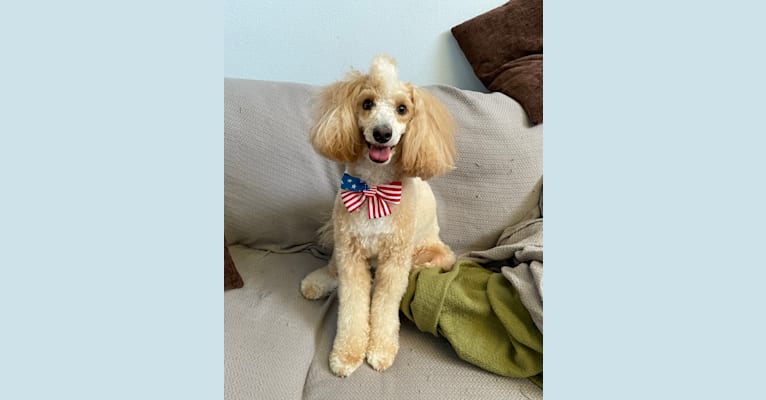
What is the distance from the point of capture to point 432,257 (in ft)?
3.39

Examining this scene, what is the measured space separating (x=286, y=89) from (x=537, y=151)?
2.33 ft

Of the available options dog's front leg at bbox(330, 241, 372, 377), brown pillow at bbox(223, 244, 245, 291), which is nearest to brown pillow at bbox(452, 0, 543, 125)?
dog's front leg at bbox(330, 241, 372, 377)

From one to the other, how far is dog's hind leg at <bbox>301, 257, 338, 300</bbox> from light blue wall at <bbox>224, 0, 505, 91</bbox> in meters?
0.58

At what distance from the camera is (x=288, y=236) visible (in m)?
1.20

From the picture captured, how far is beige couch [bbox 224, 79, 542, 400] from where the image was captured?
38.2 inches

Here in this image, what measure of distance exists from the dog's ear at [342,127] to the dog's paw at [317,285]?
0.35 meters

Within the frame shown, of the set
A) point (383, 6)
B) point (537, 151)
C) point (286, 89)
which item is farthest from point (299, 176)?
point (537, 151)

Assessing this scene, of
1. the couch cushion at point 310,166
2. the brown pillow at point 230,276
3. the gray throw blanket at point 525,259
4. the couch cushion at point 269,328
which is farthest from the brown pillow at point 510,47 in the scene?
the brown pillow at point 230,276

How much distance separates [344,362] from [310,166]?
0.53 metres

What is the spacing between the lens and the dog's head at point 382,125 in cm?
80

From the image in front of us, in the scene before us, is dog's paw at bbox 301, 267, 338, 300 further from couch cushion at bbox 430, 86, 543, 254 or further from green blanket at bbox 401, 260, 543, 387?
couch cushion at bbox 430, 86, 543, 254

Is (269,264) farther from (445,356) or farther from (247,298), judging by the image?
(445,356)

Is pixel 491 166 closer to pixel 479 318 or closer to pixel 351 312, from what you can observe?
pixel 479 318

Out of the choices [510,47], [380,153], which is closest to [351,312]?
[380,153]
